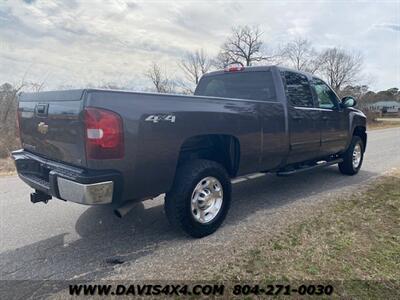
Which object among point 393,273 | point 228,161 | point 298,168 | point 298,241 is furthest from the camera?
point 298,168

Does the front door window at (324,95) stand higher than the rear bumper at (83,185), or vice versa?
the front door window at (324,95)

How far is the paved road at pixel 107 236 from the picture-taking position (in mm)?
3010

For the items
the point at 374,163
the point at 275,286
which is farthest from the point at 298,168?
the point at 374,163

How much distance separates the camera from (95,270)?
2977mm

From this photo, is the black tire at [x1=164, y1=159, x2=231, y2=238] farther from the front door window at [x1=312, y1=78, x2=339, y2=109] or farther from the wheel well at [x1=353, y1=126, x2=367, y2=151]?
the wheel well at [x1=353, y1=126, x2=367, y2=151]

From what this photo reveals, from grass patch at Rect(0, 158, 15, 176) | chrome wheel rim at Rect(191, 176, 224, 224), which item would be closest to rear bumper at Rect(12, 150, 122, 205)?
chrome wheel rim at Rect(191, 176, 224, 224)

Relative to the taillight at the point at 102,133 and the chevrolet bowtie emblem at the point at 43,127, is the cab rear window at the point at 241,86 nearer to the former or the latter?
the taillight at the point at 102,133

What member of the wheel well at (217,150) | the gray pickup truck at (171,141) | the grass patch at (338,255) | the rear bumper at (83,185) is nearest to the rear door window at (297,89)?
the gray pickup truck at (171,141)

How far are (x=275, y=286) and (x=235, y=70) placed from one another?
3.46m

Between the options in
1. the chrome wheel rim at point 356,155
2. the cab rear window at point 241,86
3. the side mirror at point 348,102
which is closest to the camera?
the cab rear window at point 241,86

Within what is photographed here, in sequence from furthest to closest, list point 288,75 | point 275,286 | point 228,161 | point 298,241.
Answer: point 288,75, point 228,161, point 298,241, point 275,286

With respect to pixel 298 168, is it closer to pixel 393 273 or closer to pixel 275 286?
pixel 393 273

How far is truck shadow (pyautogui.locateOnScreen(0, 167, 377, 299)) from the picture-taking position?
298 cm

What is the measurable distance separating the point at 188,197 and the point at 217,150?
88 cm
